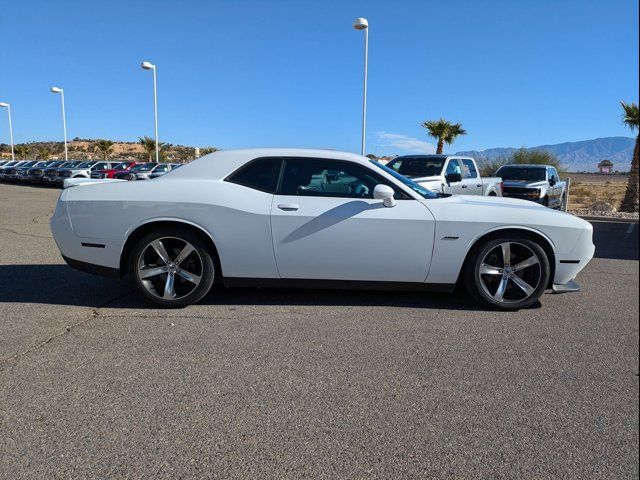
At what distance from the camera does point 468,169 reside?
1234cm

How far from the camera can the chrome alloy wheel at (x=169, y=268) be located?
4645 mm

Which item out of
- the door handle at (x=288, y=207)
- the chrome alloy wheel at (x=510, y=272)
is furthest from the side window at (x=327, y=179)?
the chrome alloy wheel at (x=510, y=272)

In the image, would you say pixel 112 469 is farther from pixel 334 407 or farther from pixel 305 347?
pixel 305 347

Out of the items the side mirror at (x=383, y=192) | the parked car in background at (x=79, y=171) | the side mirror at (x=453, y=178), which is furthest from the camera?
the parked car in background at (x=79, y=171)

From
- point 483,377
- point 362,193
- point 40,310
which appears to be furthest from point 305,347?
point 40,310

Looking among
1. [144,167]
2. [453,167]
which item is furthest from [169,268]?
[144,167]

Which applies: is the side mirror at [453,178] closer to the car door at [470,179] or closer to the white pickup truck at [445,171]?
the white pickup truck at [445,171]

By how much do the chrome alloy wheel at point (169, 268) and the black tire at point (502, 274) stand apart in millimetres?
2561

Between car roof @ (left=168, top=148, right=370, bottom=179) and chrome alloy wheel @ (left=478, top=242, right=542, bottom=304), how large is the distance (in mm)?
1521

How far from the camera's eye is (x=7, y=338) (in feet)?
12.6

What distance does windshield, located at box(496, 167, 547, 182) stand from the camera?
49.7 ft

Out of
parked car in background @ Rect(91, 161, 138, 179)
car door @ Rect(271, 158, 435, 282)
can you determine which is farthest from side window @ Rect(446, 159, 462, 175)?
parked car in background @ Rect(91, 161, 138, 179)

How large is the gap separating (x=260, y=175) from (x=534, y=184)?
11763mm

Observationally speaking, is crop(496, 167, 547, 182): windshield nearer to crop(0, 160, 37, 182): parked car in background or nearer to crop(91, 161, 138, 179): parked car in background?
crop(91, 161, 138, 179): parked car in background
